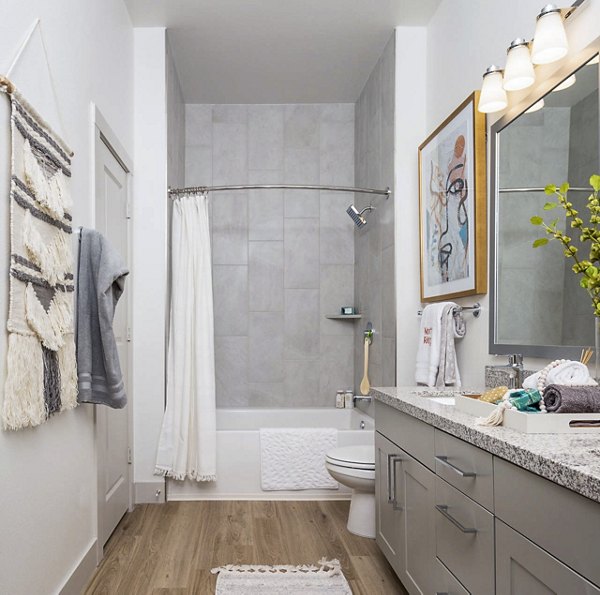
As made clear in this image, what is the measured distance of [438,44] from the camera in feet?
11.8

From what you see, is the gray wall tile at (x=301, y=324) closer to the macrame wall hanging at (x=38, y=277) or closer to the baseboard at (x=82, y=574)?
the baseboard at (x=82, y=574)

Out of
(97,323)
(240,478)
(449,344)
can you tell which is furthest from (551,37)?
(240,478)

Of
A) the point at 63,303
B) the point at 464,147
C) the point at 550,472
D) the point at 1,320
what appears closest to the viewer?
the point at 550,472

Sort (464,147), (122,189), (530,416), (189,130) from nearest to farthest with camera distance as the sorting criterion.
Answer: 1. (530,416)
2. (464,147)
3. (122,189)
4. (189,130)

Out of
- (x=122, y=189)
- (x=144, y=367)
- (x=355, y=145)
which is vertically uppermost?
(x=355, y=145)

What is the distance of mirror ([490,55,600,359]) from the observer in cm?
204

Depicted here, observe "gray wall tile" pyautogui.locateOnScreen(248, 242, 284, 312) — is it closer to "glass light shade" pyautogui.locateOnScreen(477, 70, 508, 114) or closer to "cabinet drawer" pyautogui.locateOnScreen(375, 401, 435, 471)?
"cabinet drawer" pyautogui.locateOnScreen(375, 401, 435, 471)

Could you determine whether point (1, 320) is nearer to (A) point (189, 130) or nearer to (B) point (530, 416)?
(B) point (530, 416)

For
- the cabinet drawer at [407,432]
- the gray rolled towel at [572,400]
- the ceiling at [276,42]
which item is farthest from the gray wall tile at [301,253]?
the gray rolled towel at [572,400]

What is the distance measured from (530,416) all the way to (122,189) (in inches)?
105

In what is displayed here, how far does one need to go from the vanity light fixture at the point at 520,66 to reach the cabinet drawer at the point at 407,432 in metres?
1.25

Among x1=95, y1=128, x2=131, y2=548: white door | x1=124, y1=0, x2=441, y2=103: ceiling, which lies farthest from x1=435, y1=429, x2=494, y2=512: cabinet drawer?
x1=124, y1=0, x2=441, y2=103: ceiling

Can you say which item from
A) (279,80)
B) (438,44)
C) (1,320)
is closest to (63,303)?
(1,320)

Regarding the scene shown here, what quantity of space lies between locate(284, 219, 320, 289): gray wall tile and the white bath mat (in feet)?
4.94
